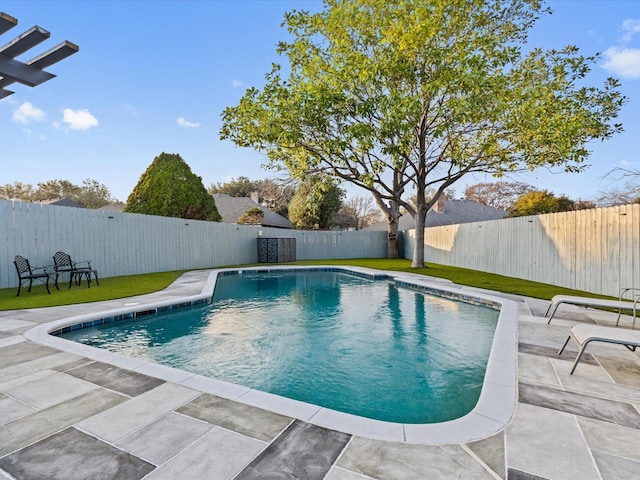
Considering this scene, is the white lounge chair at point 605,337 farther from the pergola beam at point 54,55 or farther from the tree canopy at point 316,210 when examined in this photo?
the tree canopy at point 316,210

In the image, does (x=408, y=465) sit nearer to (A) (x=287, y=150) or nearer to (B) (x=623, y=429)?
(B) (x=623, y=429)

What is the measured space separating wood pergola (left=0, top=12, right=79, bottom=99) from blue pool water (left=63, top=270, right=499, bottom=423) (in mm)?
3258

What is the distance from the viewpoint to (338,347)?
4855 mm

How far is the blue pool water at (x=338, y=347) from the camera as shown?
339cm

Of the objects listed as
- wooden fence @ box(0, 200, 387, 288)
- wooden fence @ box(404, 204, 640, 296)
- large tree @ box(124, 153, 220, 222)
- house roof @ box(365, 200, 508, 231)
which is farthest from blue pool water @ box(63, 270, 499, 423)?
house roof @ box(365, 200, 508, 231)

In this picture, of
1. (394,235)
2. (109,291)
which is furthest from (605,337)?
(394,235)

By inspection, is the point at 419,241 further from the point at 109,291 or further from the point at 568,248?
the point at 109,291

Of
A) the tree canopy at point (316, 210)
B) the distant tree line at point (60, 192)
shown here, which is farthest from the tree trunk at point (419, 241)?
the distant tree line at point (60, 192)

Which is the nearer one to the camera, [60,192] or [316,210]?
[316,210]

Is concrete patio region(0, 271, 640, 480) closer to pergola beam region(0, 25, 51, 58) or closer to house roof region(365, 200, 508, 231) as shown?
pergola beam region(0, 25, 51, 58)

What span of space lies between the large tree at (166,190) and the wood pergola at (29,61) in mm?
14763

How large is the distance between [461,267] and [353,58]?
9.73 m

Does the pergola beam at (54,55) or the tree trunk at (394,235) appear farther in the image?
the tree trunk at (394,235)

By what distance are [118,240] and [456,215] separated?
26.9 m
